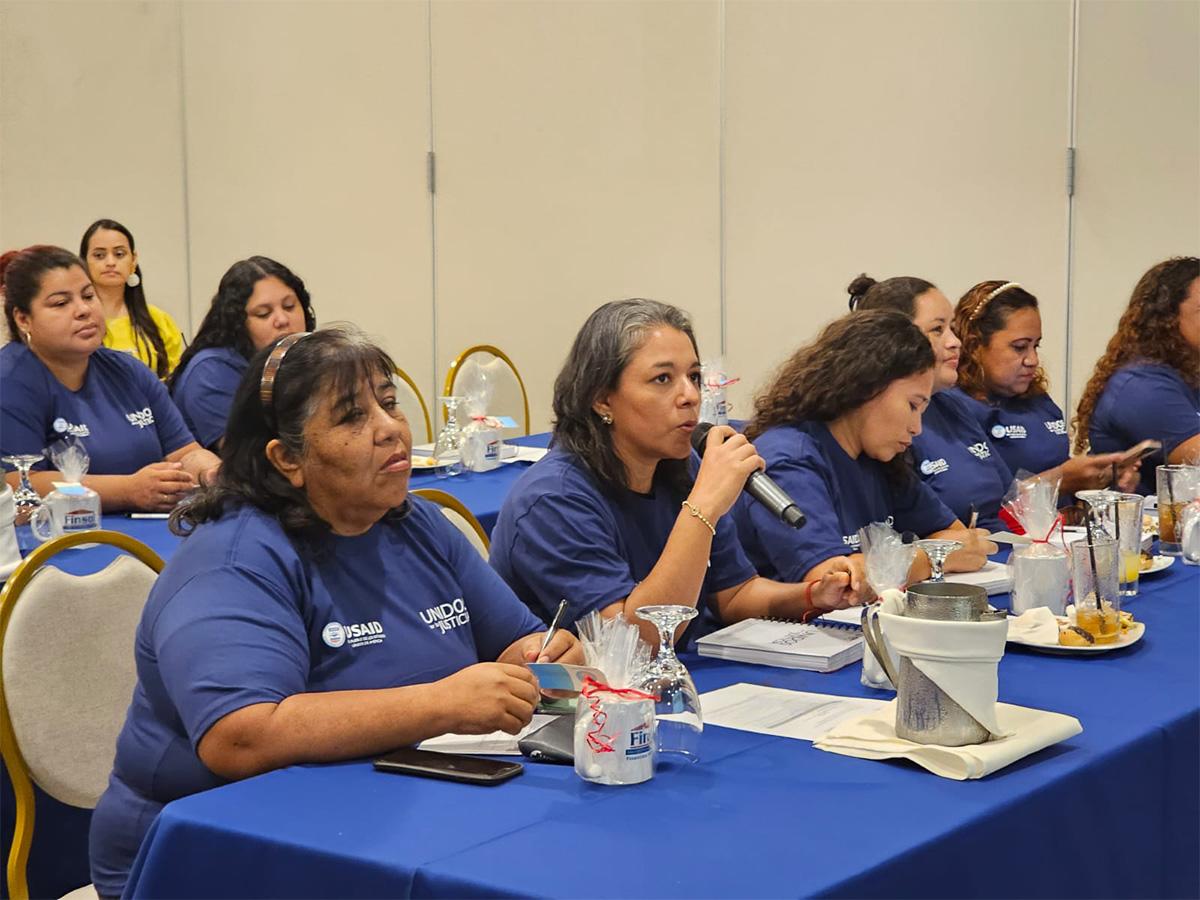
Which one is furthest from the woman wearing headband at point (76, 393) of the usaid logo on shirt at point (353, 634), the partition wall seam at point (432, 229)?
the partition wall seam at point (432, 229)

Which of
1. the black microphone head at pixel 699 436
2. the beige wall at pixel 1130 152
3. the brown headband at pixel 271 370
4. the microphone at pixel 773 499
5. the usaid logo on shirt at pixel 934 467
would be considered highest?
the beige wall at pixel 1130 152

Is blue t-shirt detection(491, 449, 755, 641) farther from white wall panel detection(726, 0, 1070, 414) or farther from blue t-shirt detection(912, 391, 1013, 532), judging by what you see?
white wall panel detection(726, 0, 1070, 414)

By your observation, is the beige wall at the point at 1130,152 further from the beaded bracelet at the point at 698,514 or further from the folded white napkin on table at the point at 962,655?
the folded white napkin on table at the point at 962,655

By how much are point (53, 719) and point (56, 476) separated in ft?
6.06

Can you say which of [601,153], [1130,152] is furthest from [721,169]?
[1130,152]

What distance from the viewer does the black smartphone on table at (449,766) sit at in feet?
5.88

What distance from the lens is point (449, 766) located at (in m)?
1.82

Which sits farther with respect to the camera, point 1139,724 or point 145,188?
point 145,188

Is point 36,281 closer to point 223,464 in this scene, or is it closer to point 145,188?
point 223,464

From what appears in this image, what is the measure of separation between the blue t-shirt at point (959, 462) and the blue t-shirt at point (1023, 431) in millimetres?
262

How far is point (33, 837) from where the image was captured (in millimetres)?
2574

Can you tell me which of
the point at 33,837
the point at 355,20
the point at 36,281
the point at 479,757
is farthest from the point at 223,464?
the point at 355,20

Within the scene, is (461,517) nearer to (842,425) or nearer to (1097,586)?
(842,425)

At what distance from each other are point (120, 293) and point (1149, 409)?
15.1ft
